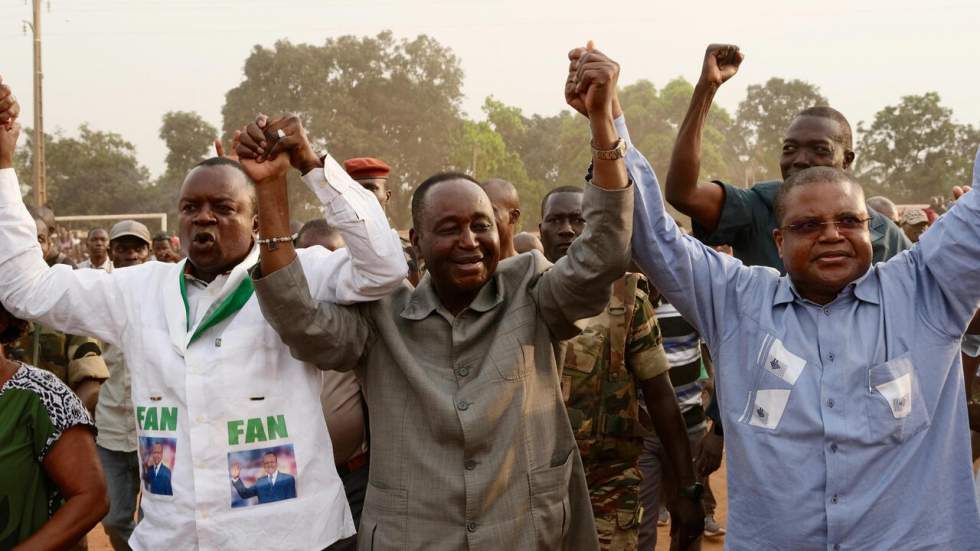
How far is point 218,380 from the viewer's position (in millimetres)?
2502

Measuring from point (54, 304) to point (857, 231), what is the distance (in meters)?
2.22

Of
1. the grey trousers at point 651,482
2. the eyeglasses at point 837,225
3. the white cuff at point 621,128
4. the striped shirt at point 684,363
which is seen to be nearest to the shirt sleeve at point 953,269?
the eyeglasses at point 837,225

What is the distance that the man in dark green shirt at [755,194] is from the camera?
3.12m

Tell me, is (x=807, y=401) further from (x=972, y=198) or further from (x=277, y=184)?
(x=277, y=184)

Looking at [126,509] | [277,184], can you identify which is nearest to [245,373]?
[277,184]

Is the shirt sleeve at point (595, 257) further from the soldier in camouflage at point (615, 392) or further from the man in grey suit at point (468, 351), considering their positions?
the soldier in camouflage at point (615, 392)

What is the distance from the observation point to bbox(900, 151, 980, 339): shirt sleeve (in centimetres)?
244

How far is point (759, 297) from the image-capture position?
8.63ft

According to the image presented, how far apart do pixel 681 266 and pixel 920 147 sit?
48197 millimetres

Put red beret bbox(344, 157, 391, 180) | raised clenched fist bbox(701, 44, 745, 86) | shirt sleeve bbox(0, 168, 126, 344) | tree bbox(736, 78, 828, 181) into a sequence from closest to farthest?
shirt sleeve bbox(0, 168, 126, 344) → raised clenched fist bbox(701, 44, 745, 86) → red beret bbox(344, 157, 391, 180) → tree bbox(736, 78, 828, 181)

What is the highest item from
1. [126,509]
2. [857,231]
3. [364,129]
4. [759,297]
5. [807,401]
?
[364,129]

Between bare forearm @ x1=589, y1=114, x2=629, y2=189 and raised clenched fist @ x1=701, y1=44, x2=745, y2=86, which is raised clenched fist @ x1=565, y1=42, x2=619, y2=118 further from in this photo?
raised clenched fist @ x1=701, y1=44, x2=745, y2=86

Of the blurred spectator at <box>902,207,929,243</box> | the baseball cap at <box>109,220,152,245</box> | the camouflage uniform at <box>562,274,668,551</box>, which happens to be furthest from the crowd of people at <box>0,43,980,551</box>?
the blurred spectator at <box>902,207,929,243</box>

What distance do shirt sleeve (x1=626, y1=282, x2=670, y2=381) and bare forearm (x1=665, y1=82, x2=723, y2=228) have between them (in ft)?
2.28
